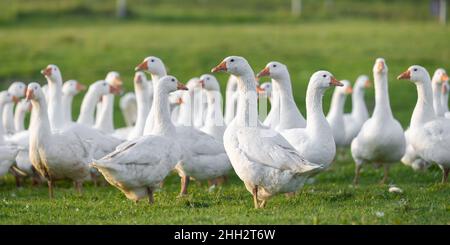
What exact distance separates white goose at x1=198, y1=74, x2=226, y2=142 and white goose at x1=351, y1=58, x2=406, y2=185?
2529 mm

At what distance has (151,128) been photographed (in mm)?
14898

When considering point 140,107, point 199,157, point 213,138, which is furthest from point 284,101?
point 140,107

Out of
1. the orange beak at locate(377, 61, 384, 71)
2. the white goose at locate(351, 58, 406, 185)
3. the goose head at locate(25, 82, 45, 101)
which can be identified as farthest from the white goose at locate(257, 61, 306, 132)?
the goose head at locate(25, 82, 45, 101)

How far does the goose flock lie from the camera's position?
12.6 metres

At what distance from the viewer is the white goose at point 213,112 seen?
55.4 ft

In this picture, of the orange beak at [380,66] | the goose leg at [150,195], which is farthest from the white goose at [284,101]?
the goose leg at [150,195]

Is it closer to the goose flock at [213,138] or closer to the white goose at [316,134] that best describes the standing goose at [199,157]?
the goose flock at [213,138]

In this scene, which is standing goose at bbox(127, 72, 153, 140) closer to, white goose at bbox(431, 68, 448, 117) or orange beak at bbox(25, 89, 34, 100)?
orange beak at bbox(25, 89, 34, 100)

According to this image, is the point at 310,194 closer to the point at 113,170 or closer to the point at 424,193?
the point at 424,193

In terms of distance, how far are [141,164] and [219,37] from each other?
3112cm

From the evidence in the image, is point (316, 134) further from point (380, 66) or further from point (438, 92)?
point (438, 92)

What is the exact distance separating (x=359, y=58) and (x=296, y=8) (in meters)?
17.6
